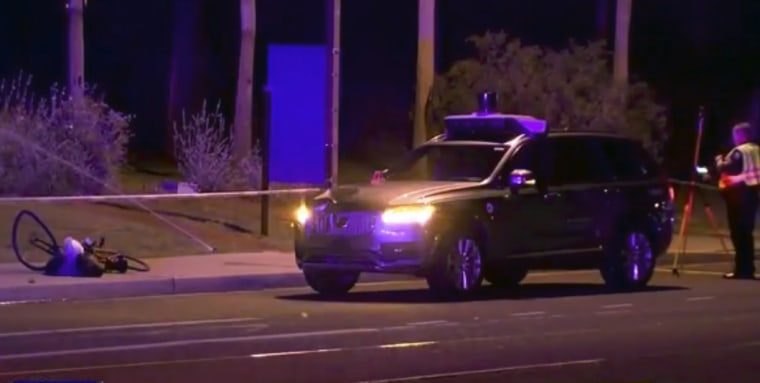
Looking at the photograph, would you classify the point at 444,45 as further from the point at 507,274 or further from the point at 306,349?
the point at 306,349

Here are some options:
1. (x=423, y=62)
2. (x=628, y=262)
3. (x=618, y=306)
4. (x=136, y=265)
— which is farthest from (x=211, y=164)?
(x=618, y=306)

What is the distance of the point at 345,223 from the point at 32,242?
477 centimetres

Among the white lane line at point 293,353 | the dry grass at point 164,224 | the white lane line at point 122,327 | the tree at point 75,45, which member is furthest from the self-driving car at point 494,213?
the tree at point 75,45

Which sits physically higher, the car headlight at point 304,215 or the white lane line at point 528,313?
the car headlight at point 304,215

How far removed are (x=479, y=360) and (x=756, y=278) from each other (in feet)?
31.1

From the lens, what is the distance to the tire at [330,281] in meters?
19.1

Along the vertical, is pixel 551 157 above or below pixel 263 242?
above

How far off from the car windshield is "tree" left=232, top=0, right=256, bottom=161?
10949 millimetres

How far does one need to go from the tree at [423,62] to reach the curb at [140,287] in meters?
8.62

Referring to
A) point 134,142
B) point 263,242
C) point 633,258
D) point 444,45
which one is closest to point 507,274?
point 633,258

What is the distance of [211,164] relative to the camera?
95.7 feet

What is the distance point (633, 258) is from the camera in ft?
66.4

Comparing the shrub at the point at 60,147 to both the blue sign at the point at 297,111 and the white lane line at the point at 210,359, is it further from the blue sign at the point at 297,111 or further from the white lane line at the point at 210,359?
the white lane line at the point at 210,359

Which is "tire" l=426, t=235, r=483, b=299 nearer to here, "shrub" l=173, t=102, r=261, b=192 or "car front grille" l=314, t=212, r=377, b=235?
"car front grille" l=314, t=212, r=377, b=235
